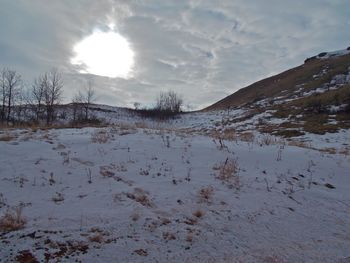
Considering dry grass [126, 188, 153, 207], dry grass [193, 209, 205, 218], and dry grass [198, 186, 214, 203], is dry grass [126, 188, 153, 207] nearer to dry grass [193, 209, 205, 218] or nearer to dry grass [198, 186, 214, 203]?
dry grass [193, 209, 205, 218]

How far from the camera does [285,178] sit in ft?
21.4

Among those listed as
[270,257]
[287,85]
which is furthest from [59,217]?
[287,85]

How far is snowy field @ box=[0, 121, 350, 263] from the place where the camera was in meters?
3.77

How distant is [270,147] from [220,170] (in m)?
2.79

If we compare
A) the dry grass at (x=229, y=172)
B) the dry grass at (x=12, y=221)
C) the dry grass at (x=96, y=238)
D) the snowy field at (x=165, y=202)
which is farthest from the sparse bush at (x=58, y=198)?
the dry grass at (x=229, y=172)

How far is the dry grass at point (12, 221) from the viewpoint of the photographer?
3.80 metres

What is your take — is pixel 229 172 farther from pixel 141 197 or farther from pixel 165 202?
pixel 141 197

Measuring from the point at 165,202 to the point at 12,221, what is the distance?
2.15m

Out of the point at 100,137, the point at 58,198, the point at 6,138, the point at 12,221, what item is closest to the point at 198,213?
the point at 58,198

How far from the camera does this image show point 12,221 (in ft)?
12.9

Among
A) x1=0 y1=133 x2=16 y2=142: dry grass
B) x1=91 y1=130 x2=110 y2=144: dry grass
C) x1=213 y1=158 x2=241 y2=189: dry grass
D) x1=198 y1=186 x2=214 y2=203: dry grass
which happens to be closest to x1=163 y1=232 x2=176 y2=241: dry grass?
x1=198 y1=186 x2=214 y2=203: dry grass

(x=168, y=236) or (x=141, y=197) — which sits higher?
(x=141, y=197)

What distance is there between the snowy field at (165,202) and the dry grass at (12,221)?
2 cm

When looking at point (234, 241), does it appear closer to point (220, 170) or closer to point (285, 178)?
point (220, 170)
